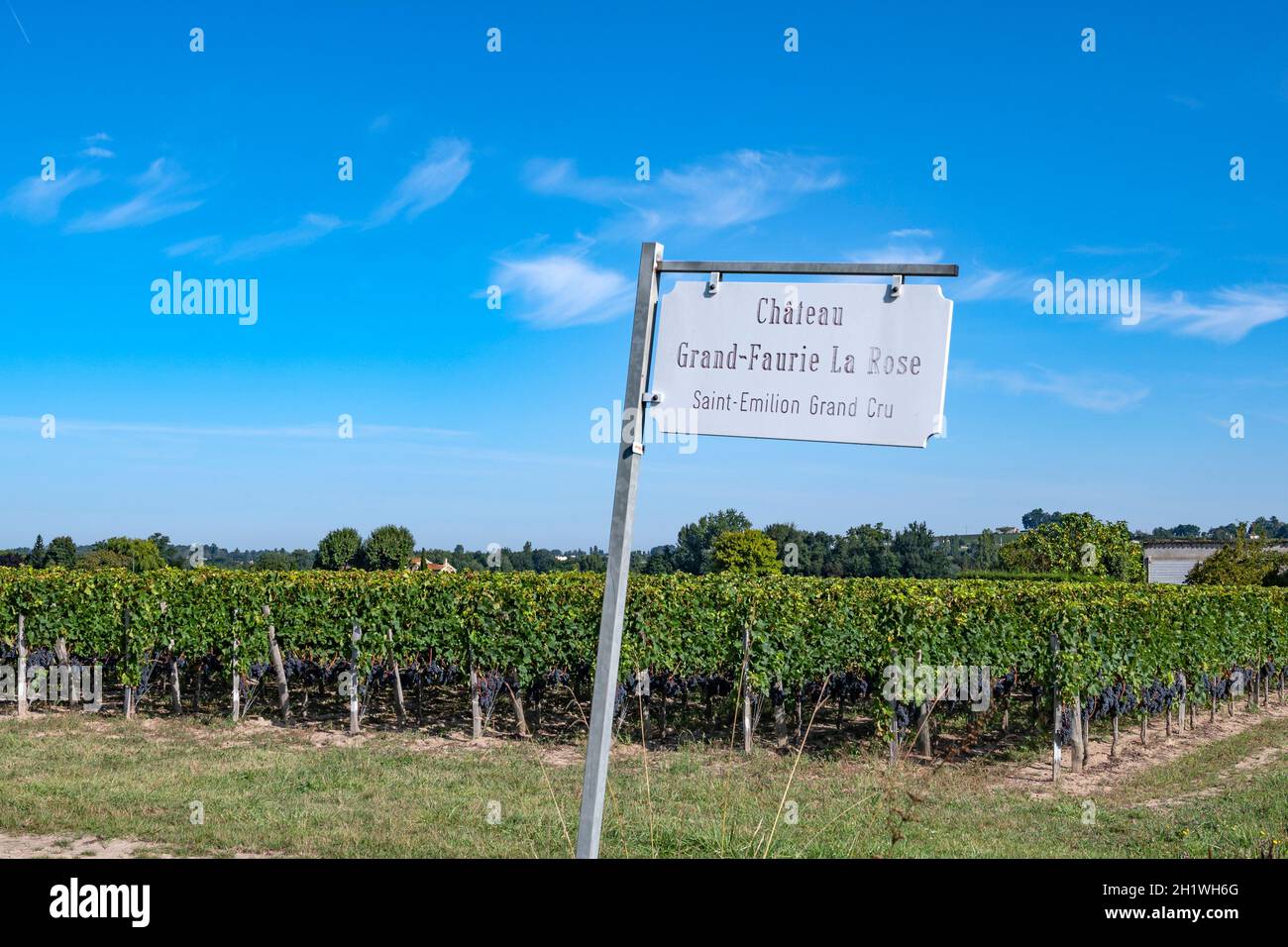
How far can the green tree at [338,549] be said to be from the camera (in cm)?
7038

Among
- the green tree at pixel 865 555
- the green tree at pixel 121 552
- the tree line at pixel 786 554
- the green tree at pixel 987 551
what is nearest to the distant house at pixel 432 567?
the tree line at pixel 786 554

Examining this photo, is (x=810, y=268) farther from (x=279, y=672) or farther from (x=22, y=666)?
(x=22, y=666)

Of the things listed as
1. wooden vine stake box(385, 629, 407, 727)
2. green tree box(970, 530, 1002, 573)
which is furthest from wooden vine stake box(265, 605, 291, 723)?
green tree box(970, 530, 1002, 573)

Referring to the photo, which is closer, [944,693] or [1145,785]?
[1145,785]

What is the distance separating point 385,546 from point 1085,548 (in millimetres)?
48464

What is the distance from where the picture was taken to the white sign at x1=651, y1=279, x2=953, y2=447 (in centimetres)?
292

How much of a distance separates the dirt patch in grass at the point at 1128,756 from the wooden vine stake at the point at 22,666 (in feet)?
42.5

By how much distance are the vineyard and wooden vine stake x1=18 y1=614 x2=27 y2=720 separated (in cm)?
6

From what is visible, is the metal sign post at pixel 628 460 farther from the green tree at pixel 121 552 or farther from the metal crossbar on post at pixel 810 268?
the green tree at pixel 121 552

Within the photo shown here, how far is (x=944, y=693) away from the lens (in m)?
12.0

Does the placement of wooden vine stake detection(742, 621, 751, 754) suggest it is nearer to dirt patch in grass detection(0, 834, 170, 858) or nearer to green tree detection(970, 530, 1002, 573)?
dirt patch in grass detection(0, 834, 170, 858)
